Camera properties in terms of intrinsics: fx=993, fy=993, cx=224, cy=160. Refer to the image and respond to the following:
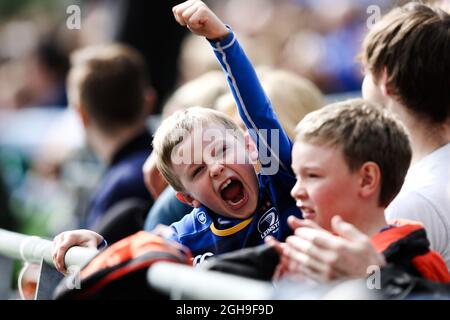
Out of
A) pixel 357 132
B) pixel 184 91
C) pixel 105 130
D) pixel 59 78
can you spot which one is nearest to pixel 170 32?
pixel 59 78

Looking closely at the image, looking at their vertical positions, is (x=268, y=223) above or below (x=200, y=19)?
below

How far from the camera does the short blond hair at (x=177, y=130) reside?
316cm

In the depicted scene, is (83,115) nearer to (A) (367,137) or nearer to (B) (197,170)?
(B) (197,170)

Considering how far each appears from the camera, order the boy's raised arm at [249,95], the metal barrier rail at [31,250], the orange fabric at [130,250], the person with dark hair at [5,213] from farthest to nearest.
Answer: the person with dark hair at [5,213] → the boy's raised arm at [249,95] → the metal barrier rail at [31,250] → the orange fabric at [130,250]

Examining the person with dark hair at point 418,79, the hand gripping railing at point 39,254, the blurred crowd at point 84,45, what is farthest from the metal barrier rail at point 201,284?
the blurred crowd at point 84,45

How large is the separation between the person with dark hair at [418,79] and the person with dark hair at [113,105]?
251 centimetres

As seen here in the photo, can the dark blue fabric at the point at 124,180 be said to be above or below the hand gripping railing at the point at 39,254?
below

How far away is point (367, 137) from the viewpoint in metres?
2.60

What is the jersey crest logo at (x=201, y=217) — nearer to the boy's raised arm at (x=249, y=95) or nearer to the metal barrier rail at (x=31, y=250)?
the boy's raised arm at (x=249, y=95)

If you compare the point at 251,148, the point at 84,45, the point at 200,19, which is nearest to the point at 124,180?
the point at 251,148

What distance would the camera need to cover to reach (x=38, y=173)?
8289mm

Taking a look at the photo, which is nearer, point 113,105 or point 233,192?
point 233,192

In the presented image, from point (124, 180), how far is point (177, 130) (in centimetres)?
228

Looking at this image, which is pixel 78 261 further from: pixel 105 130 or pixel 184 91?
pixel 105 130
